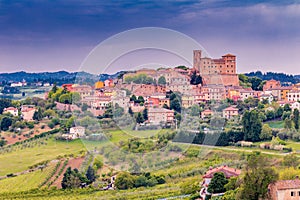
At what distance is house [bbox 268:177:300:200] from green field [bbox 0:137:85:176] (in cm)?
516

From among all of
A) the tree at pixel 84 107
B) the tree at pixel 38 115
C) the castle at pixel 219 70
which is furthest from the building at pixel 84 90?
the castle at pixel 219 70

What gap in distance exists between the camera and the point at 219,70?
16.5m

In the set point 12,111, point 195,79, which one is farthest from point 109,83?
point 12,111

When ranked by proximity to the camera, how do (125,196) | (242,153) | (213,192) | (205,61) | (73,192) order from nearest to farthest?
(213,192) < (125,196) < (73,192) < (242,153) < (205,61)

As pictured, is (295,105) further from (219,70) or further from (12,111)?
(12,111)

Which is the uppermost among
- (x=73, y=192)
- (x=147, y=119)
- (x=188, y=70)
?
(x=188, y=70)

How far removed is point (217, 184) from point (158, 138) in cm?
239

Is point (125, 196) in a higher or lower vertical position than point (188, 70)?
lower

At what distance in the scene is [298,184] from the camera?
21.3 feet

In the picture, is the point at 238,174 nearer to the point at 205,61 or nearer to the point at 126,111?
the point at 126,111

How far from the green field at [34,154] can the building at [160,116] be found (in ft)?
4.33

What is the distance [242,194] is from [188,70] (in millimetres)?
6880

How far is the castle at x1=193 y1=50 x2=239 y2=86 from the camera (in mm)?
13716

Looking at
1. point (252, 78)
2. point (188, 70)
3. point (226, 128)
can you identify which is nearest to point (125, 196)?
point (226, 128)
